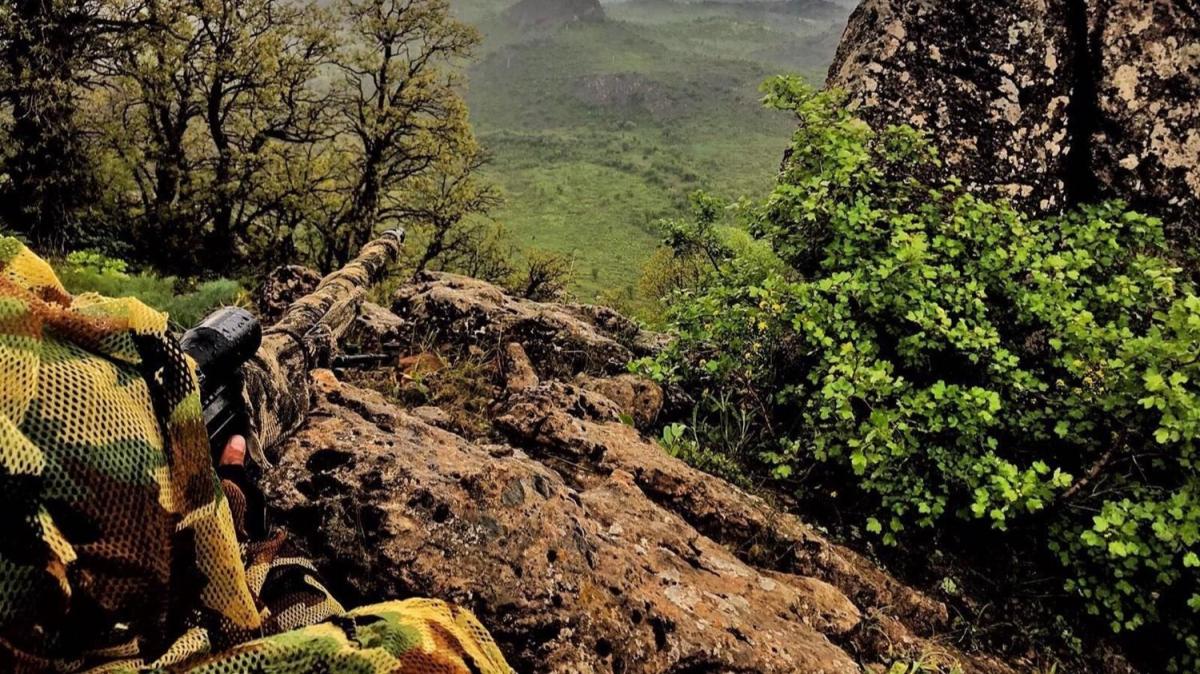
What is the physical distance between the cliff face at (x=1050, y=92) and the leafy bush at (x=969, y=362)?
0.68m

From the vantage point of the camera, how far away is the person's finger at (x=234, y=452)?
7.31 feet

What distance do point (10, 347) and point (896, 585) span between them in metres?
4.43

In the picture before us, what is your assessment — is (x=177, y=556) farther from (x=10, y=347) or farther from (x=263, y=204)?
(x=263, y=204)

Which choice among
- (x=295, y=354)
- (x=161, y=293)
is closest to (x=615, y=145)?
(x=161, y=293)

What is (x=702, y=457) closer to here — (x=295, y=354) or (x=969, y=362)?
(x=969, y=362)

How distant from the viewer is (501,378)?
5441 mm

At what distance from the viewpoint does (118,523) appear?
1.13 meters

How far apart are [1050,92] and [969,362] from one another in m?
3.38

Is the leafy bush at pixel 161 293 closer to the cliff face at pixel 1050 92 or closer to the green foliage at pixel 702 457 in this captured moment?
the green foliage at pixel 702 457

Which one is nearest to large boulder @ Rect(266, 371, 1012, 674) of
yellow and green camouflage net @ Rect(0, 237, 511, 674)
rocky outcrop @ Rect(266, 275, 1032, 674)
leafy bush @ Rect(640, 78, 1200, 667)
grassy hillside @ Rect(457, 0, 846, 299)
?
rocky outcrop @ Rect(266, 275, 1032, 674)

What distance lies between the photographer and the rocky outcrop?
2.53m

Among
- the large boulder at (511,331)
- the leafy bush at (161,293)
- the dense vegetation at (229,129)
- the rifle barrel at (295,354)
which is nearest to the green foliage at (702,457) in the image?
the large boulder at (511,331)

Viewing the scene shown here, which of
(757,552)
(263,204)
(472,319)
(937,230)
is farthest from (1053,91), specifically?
(263,204)

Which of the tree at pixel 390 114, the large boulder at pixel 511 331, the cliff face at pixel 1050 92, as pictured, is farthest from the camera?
the tree at pixel 390 114
